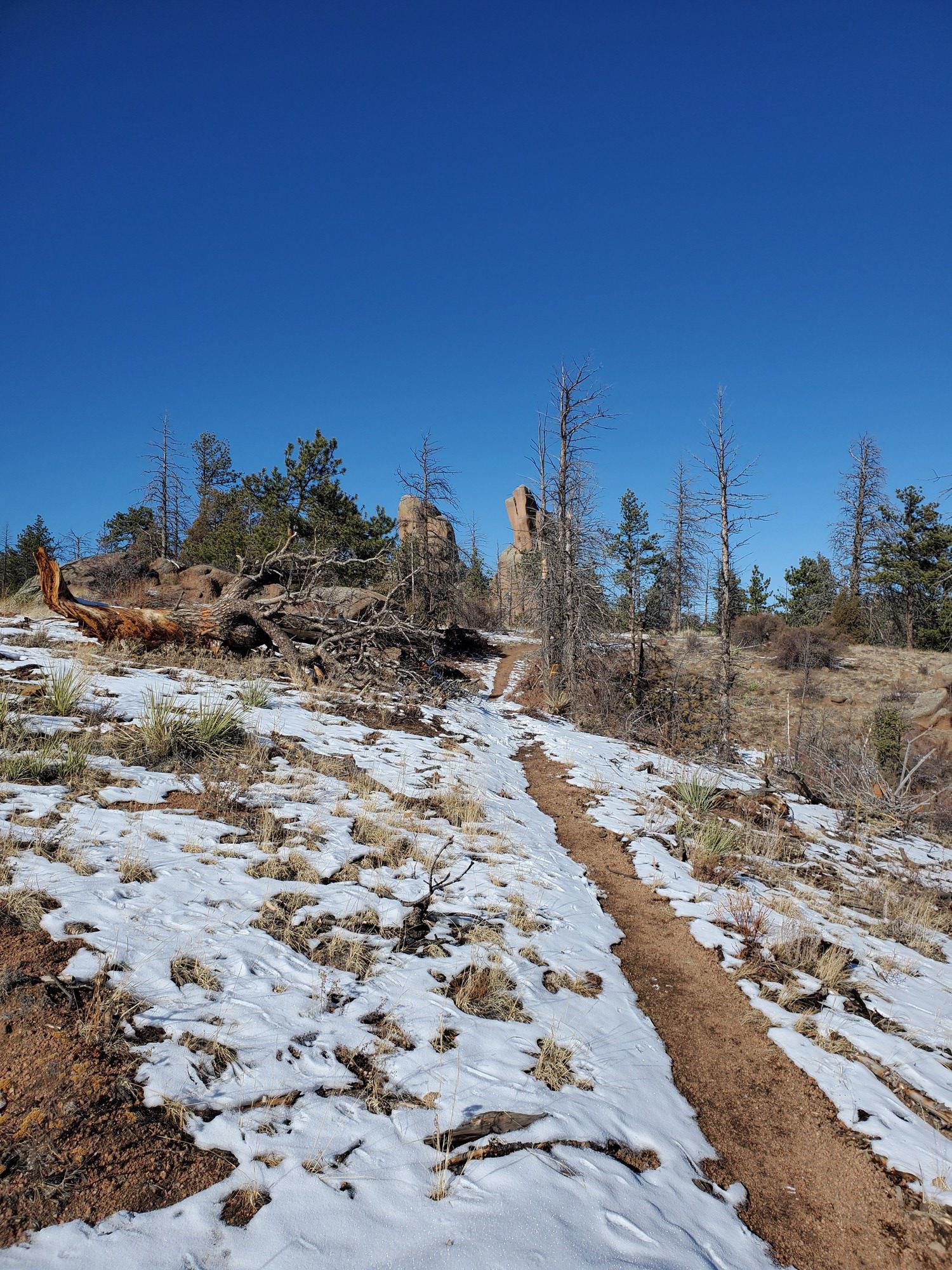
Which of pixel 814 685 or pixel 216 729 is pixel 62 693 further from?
pixel 814 685

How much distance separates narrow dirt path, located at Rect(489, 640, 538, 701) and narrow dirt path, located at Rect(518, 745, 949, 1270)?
13269 mm

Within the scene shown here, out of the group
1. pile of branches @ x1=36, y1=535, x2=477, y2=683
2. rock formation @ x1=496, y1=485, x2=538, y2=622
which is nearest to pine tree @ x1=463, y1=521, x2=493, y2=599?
rock formation @ x1=496, y1=485, x2=538, y2=622

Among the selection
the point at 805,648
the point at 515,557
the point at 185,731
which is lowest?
the point at 185,731

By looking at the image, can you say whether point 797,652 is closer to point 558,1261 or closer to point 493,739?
point 493,739

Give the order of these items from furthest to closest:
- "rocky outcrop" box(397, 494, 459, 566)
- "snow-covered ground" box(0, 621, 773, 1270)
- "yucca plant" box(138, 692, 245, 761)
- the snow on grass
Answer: "rocky outcrop" box(397, 494, 459, 566)
"yucca plant" box(138, 692, 245, 761)
the snow on grass
"snow-covered ground" box(0, 621, 773, 1270)

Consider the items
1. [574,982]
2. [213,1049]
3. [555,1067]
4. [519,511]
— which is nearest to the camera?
[213,1049]

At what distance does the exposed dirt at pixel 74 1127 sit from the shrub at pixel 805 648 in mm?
28265

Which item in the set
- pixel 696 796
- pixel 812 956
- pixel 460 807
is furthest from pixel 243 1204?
pixel 696 796

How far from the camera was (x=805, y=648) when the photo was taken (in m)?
26.5

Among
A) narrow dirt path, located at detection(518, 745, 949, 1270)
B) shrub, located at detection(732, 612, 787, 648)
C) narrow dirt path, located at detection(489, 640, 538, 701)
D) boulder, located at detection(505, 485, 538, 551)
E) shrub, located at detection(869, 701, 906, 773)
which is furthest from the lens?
boulder, located at detection(505, 485, 538, 551)

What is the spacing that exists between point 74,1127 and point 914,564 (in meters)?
35.7

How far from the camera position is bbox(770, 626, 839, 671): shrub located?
27.2 metres

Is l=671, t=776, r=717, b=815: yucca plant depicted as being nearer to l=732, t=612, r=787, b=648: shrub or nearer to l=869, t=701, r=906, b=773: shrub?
l=869, t=701, r=906, b=773: shrub

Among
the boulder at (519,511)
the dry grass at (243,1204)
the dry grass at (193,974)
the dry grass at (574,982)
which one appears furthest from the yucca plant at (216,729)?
the boulder at (519,511)
